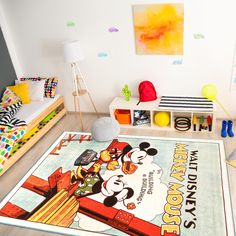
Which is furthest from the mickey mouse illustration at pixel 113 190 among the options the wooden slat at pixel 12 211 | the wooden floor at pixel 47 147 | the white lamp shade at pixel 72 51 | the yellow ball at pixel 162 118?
the white lamp shade at pixel 72 51

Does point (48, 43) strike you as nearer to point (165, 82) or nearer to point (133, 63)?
point (133, 63)

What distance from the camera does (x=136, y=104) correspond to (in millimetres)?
3680

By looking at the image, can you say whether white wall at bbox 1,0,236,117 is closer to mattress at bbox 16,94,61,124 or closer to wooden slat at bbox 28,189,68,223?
mattress at bbox 16,94,61,124

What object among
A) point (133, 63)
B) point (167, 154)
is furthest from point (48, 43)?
point (167, 154)

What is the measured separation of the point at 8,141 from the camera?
3.22 meters

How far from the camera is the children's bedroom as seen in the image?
249cm

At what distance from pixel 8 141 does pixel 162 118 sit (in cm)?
199

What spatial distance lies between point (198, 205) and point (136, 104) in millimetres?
1667

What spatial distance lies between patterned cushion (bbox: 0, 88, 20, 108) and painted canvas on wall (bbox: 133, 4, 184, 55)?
1.97m

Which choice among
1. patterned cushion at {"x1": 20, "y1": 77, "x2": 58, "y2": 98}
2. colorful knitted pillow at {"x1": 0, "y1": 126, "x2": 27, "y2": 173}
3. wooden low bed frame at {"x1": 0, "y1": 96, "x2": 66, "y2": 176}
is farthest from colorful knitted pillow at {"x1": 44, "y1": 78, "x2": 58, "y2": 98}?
colorful knitted pillow at {"x1": 0, "y1": 126, "x2": 27, "y2": 173}

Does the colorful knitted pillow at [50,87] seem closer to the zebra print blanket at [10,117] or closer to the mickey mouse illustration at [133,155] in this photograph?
the zebra print blanket at [10,117]

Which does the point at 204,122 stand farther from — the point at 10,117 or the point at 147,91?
the point at 10,117

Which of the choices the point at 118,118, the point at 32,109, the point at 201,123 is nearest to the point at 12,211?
the point at 32,109

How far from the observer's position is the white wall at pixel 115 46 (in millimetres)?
3230
